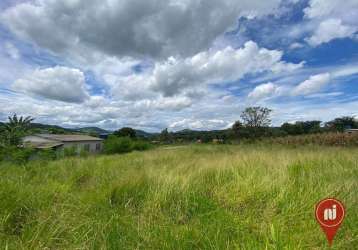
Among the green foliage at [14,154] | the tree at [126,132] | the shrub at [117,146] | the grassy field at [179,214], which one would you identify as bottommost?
the shrub at [117,146]

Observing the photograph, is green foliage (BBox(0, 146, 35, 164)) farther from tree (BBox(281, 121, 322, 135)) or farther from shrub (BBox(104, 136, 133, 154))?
shrub (BBox(104, 136, 133, 154))

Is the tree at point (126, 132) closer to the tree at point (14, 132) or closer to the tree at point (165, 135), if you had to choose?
the tree at point (165, 135)

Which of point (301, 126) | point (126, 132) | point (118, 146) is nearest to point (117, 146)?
point (118, 146)

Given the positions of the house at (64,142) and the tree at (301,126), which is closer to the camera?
the tree at (301,126)

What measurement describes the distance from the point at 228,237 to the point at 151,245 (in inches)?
28.7

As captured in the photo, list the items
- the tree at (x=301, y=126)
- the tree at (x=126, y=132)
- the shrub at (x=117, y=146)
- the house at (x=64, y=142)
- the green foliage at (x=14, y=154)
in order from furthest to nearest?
the tree at (x=126, y=132)
the shrub at (x=117, y=146)
the house at (x=64, y=142)
the tree at (x=301, y=126)
the green foliage at (x=14, y=154)

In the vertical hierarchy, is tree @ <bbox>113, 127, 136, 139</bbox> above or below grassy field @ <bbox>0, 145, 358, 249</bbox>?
above

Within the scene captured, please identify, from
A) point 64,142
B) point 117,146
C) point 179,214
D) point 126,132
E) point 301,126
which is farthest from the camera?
point 126,132

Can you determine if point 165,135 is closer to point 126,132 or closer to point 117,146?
point 126,132

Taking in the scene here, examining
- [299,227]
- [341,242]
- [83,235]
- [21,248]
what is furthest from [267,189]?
[21,248]

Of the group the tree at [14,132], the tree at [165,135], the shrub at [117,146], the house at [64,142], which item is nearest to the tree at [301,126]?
the shrub at [117,146]

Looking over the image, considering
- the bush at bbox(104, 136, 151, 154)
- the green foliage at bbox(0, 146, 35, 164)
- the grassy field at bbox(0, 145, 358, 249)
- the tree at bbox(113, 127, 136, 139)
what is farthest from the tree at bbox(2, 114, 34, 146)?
the tree at bbox(113, 127, 136, 139)

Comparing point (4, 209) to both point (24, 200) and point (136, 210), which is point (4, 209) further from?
point (136, 210)

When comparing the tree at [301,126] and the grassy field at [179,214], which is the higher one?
the tree at [301,126]
